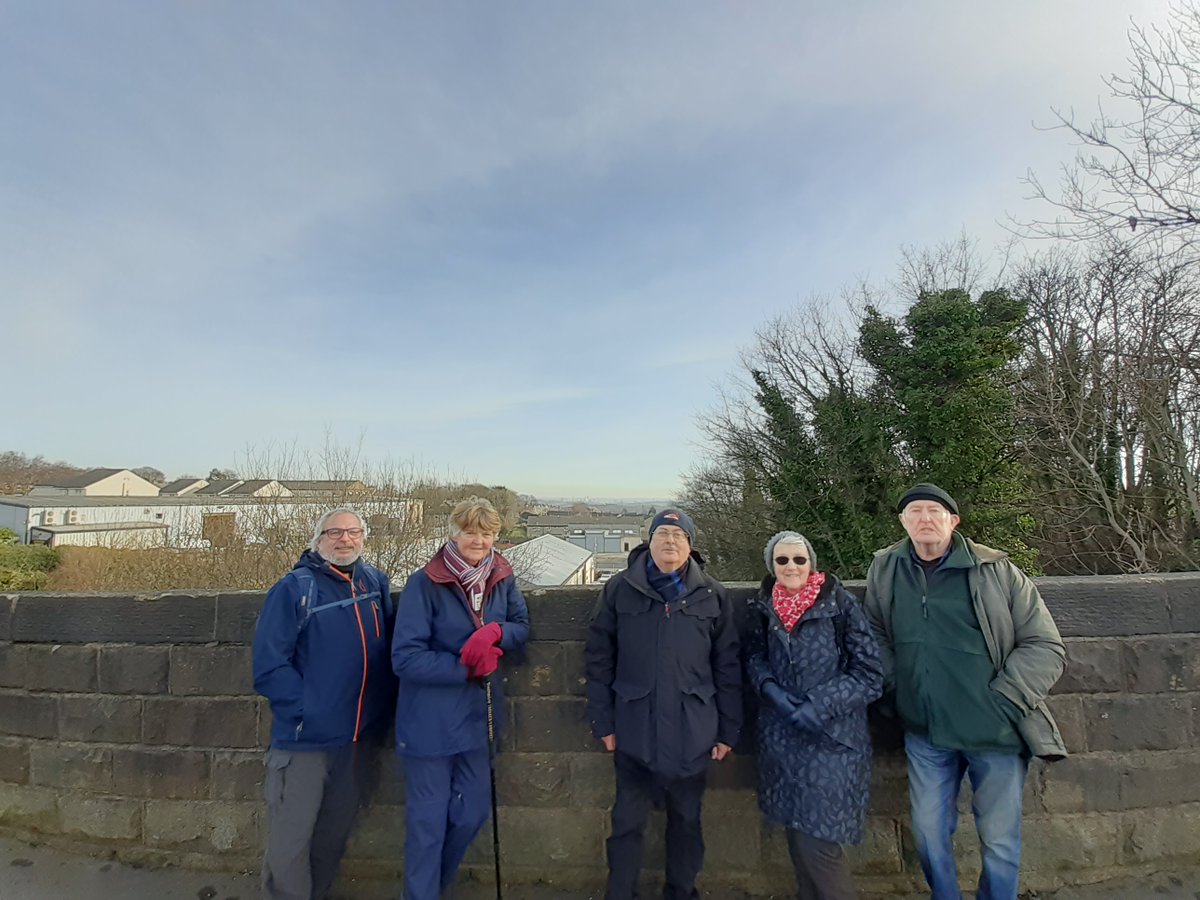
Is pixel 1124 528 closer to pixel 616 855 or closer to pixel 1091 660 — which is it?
pixel 1091 660

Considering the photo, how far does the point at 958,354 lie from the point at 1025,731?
16.1 meters

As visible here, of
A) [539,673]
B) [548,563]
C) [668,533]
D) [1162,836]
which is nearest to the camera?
[668,533]

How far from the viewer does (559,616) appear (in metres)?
2.72

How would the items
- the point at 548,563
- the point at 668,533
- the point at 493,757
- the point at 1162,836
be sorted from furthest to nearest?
the point at 548,563
the point at 1162,836
the point at 493,757
the point at 668,533

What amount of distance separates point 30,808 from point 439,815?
2.30 meters

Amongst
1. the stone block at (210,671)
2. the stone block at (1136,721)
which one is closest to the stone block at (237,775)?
the stone block at (210,671)

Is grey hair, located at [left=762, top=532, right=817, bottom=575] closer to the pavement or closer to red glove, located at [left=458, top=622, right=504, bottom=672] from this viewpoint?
red glove, located at [left=458, top=622, right=504, bottom=672]

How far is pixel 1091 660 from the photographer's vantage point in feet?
8.51

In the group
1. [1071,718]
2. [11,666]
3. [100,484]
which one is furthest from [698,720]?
[100,484]

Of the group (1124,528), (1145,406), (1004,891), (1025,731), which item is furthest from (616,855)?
(1124,528)

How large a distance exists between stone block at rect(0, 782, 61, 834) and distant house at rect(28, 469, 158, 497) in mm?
64568

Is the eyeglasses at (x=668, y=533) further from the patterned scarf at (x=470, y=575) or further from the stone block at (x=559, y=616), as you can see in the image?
the patterned scarf at (x=470, y=575)

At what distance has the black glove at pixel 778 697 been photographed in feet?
7.07

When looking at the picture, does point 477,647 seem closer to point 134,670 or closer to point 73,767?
point 134,670
